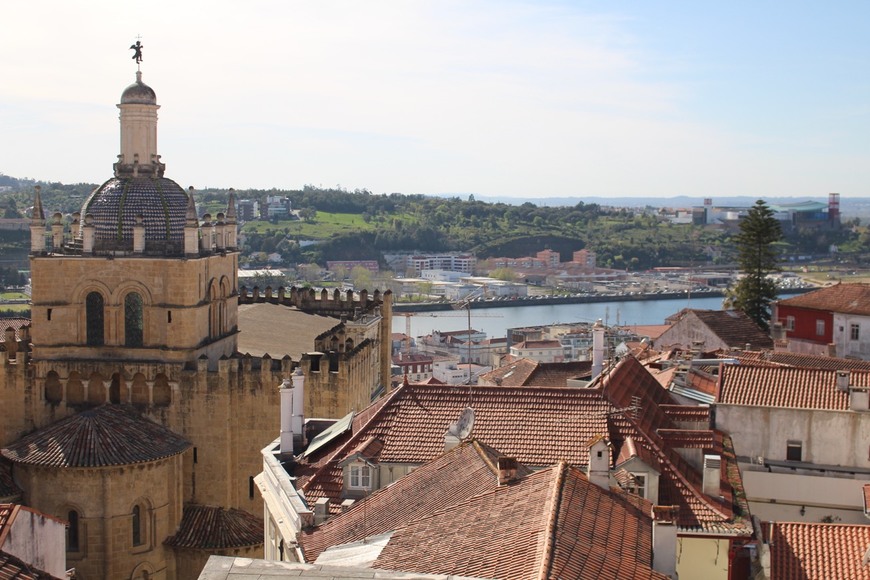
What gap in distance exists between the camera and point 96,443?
23484 mm

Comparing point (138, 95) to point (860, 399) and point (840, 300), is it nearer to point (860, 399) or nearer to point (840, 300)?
point (860, 399)

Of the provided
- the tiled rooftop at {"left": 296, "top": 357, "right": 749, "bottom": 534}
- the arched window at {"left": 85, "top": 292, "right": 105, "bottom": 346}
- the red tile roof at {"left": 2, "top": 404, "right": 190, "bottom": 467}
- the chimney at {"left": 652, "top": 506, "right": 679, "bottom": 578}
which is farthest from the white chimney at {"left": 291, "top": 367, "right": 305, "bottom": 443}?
the chimney at {"left": 652, "top": 506, "right": 679, "bottom": 578}

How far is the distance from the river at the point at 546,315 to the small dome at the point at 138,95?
9850 cm

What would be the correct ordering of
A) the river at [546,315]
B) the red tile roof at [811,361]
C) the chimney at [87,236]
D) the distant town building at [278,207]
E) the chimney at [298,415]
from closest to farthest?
the chimney at [298,415] < the chimney at [87,236] < the red tile roof at [811,361] < the river at [546,315] < the distant town building at [278,207]

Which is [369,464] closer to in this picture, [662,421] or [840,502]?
[662,421]

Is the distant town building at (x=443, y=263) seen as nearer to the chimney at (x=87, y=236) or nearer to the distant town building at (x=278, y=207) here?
the distant town building at (x=278, y=207)

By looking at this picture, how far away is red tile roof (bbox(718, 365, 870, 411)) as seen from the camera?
21469 millimetres

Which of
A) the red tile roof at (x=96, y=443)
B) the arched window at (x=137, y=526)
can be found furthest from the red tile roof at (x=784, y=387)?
the arched window at (x=137, y=526)

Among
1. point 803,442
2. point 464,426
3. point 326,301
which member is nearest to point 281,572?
point 464,426

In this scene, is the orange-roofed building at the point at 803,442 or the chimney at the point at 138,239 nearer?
the orange-roofed building at the point at 803,442

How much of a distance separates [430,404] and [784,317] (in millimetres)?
25417

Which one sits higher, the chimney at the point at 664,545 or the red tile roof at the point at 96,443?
the chimney at the point at 664,545

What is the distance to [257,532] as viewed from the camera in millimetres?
24891

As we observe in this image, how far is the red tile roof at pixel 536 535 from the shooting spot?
462 inches
